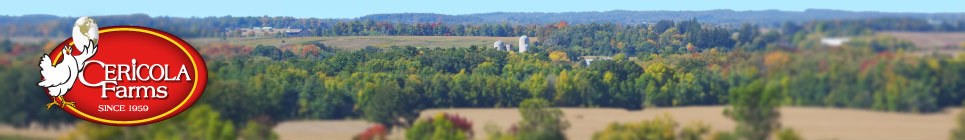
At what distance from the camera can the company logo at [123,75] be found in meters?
20.3

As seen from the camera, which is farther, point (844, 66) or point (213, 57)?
point (213, 57)

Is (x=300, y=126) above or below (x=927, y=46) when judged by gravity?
below

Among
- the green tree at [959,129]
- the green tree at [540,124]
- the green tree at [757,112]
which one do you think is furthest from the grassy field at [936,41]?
the green tree at [540,124]

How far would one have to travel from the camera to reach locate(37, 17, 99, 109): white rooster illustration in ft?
67.2

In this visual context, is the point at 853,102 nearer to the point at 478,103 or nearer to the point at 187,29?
the point at 478,103

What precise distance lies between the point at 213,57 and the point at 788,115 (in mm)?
11960

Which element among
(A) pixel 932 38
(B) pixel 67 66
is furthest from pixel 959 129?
(B) pixel 67 66

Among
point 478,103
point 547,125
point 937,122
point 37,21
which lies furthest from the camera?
point 478,103

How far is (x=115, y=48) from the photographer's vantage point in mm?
20625

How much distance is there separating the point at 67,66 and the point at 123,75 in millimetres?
1063

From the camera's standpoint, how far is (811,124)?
19.0 meters

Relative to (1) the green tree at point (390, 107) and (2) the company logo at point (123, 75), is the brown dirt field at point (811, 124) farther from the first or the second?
(2) the company logo at point (123, 75)

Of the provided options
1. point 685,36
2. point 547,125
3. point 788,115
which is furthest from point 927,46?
point 685,36

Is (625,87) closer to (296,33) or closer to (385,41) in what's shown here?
(385,41)
